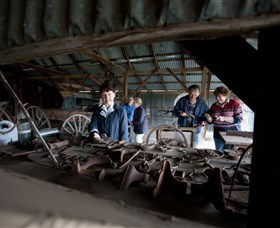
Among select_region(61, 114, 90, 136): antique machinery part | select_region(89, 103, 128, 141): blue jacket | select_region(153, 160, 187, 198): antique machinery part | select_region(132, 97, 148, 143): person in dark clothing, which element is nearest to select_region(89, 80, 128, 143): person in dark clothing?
select_region(89, 103, 128, 141): blue jacket

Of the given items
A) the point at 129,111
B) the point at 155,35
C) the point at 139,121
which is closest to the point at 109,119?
the point at 155,35

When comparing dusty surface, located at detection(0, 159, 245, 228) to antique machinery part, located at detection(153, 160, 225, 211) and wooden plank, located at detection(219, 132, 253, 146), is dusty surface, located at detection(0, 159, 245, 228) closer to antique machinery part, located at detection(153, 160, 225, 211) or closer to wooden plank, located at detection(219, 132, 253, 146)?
antique machinery part, located at detection(153, 160, 225, 211)

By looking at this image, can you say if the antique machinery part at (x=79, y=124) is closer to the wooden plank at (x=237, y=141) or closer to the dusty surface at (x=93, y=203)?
the dusty surface at (x=93, y=203)

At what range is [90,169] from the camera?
6.04 feet

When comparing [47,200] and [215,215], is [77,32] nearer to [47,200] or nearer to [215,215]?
[47,200]

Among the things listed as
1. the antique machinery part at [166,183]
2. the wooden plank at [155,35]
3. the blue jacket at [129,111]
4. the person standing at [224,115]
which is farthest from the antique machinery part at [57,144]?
the blue jacket at [129,111]

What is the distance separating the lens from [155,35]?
1.02 meters

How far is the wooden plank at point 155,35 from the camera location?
797mm

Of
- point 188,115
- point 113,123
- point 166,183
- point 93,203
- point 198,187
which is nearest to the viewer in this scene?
point 93,203

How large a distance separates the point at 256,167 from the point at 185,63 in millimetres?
7423

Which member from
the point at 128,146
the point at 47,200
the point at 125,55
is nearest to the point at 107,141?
the point at 128,146

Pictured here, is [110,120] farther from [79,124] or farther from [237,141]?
[79,124]

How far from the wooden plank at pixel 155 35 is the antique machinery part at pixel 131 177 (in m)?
0.98

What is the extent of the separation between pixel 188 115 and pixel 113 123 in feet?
6.22
